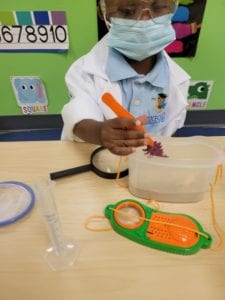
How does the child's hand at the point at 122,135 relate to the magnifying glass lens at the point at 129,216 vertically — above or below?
above

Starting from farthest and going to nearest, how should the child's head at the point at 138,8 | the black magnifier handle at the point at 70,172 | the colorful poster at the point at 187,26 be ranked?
the colorful poster at the point at 187,26
the child's head at the point at 138,8
the black magnifier handle at the point at 70,172

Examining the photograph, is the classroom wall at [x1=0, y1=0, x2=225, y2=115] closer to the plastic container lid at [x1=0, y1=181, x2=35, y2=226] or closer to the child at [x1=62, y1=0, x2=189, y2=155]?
the child at [x1=62, y1=0, x2=189, y2=155]

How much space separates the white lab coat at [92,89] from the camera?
2.05ft

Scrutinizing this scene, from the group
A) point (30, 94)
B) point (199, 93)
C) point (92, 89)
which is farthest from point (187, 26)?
point (30, 94)

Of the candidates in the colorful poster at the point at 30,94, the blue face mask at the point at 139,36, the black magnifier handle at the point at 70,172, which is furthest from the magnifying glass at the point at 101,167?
the colorful poster at the point at 30,94

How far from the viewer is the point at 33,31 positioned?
131 cm

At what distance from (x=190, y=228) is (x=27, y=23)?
1298mm

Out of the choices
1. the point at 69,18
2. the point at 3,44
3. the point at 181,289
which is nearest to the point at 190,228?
the point at 181,289

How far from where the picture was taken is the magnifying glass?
53cm

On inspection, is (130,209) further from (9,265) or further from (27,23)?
(27,23)

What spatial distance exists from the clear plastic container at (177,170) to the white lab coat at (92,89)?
217 mm

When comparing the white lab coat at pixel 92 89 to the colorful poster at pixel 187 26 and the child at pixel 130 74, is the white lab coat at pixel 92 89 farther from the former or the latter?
the colorful poster at pixel 187 26

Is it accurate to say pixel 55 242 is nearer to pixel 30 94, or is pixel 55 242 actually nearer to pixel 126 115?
pixel 126 115

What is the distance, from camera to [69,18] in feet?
4.22
